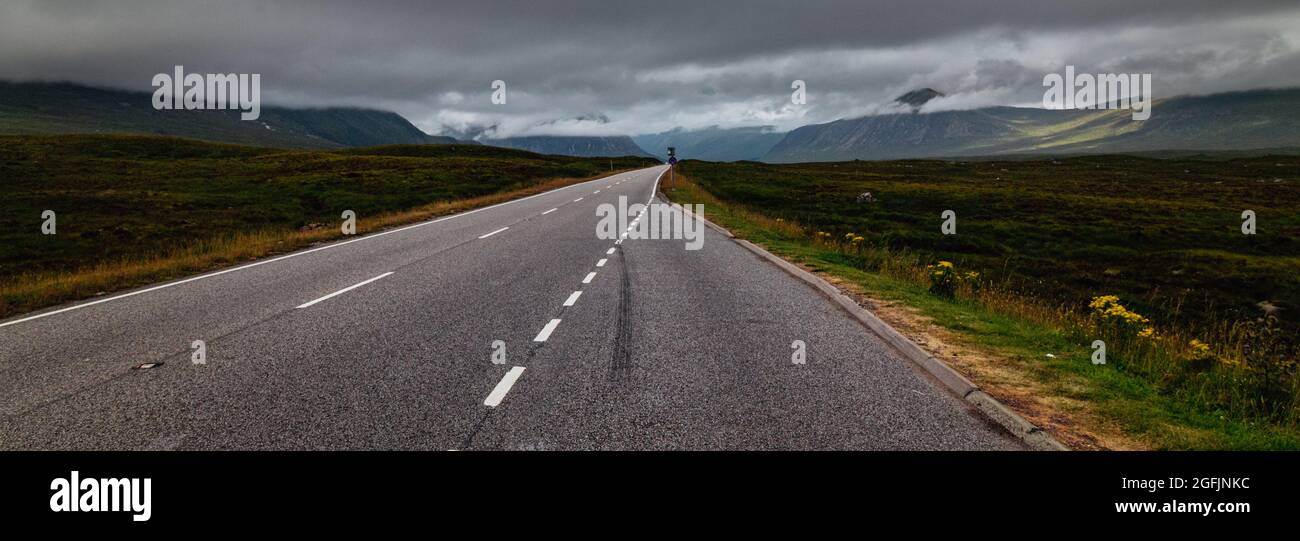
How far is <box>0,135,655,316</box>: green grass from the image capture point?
15812 mm

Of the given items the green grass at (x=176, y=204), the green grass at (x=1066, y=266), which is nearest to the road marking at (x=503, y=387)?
the green grass at (x=1066, y=266)

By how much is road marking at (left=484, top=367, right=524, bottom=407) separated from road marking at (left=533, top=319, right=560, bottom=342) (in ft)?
4.05

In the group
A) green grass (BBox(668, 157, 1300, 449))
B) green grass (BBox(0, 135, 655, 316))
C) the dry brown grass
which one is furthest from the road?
green grass (BBox(0, 135, 655, 316))

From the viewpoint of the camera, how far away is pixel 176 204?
39.5 m

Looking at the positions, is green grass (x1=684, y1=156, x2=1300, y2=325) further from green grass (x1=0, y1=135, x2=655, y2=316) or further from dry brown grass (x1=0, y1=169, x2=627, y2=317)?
green grass (x1=0, y1=135, x2=655, y2=316)

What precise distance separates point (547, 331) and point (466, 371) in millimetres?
1866

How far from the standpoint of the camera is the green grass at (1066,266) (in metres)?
5.52

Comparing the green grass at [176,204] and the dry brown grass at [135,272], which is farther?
the green grass at [176,204]

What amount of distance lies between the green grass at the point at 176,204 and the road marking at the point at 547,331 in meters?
8.91

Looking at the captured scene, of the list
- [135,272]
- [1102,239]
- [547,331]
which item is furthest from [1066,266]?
[135,272]

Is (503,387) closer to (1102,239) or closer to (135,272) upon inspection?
(135,272)

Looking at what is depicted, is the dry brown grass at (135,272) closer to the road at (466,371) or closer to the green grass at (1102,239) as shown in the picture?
the road at (466,371)
